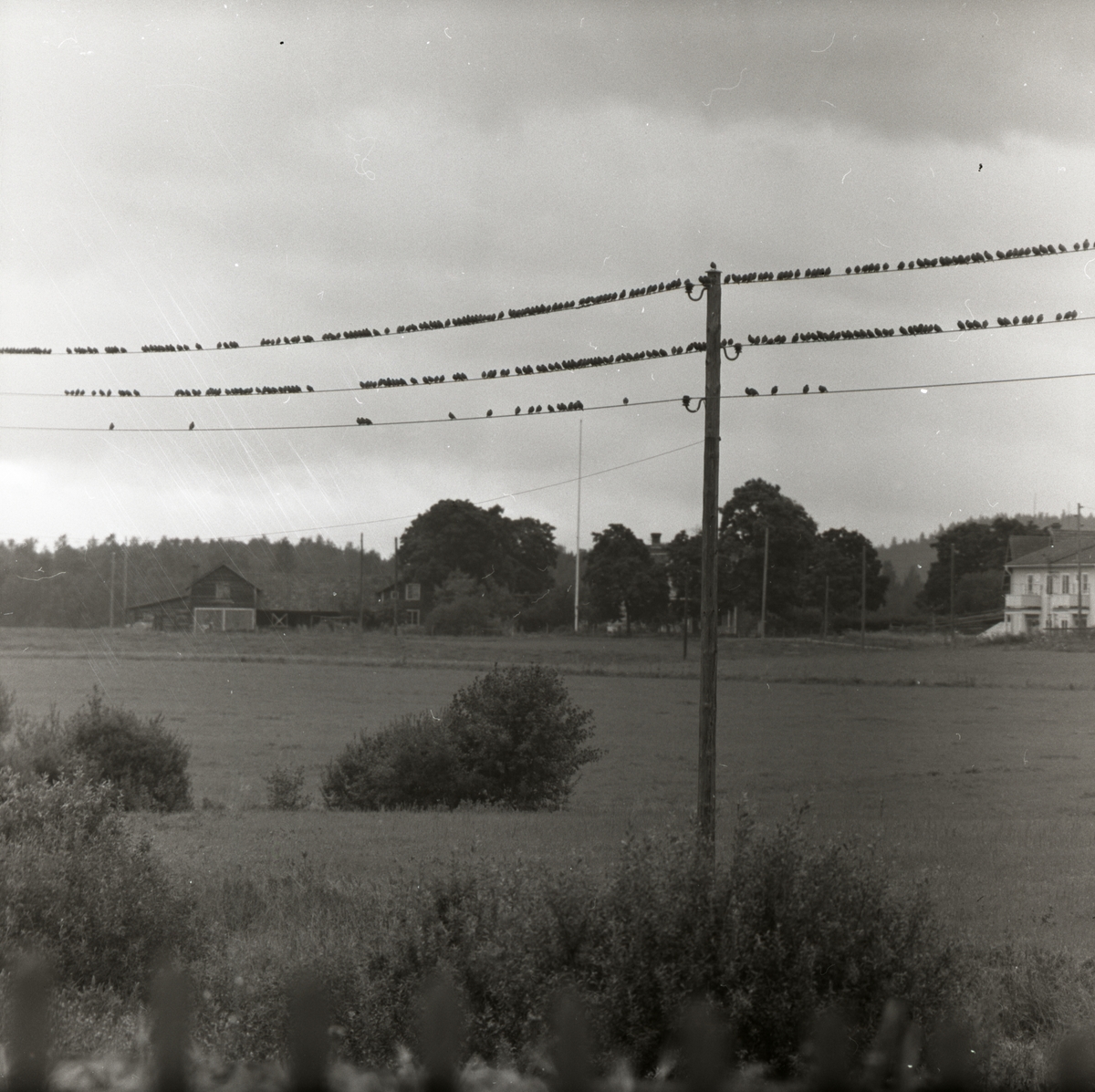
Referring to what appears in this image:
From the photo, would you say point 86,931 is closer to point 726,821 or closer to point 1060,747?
point 726,821

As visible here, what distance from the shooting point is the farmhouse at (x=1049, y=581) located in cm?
6594

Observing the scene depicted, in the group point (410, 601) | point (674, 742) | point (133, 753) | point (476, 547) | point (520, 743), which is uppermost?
point (476, 547)

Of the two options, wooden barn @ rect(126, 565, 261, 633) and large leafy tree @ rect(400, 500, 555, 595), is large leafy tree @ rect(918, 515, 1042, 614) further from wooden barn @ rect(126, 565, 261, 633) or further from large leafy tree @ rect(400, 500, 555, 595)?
wooden barn @ rect(126, 565, 261, 633)

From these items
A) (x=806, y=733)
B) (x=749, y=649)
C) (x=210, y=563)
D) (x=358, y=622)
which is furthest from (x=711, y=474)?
(x=210, y=563)

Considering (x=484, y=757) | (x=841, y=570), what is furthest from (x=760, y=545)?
(x=484, y=757)

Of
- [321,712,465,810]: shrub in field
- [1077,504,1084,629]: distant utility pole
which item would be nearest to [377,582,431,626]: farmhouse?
[321,712,465,810]: shrub in field

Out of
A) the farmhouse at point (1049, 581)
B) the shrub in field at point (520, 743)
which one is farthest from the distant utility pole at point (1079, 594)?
the shrub in field at point (520, 743)

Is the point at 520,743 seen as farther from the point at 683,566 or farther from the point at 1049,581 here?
the point at 1049,581

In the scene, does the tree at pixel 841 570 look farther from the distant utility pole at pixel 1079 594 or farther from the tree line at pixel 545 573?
the distant utility pole at pixel 1079 594

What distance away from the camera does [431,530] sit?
1953 inches

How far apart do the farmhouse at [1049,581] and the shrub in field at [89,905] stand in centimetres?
5515

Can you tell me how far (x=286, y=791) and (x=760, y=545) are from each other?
25.1 m

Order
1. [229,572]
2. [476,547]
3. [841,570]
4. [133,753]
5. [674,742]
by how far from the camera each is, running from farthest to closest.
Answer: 1. [229,572]
2. [841,570]
3. [476,547]
4. [674,742]
5. [133,753]

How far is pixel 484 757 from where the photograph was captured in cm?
3369
